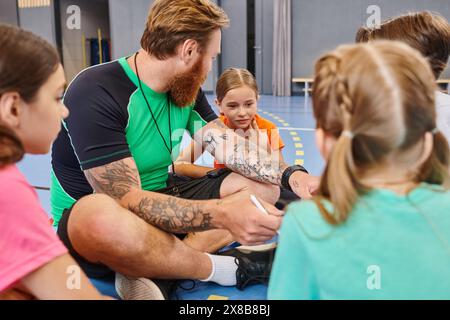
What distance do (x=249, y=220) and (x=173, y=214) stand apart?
327 mm

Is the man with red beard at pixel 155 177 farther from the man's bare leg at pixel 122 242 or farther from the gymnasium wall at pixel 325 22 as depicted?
the gymnasium wall at pixel 325 22

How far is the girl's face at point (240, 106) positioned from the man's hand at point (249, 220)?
1.50m

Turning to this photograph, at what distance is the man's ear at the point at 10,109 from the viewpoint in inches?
40.3

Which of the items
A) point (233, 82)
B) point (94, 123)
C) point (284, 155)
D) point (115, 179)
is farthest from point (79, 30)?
point (115, 179)

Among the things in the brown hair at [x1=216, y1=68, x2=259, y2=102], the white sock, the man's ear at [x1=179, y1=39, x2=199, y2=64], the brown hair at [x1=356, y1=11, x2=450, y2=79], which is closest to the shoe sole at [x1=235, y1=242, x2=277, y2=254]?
the white sock

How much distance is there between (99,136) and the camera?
5.68 feet

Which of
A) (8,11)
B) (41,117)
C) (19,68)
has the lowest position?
(41,117)

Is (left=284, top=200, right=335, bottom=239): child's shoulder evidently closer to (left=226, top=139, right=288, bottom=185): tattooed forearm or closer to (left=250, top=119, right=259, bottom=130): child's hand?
(left=226, top=139, right=288, bottom=185): tattooed forearm

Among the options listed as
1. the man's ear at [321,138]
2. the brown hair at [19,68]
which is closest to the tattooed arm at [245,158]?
the man's ear at [321,138]

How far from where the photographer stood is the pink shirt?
93cm

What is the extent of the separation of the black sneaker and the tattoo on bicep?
1.85 ft

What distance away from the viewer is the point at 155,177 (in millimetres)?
2111

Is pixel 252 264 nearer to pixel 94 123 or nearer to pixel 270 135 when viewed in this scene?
pixel 94 123
